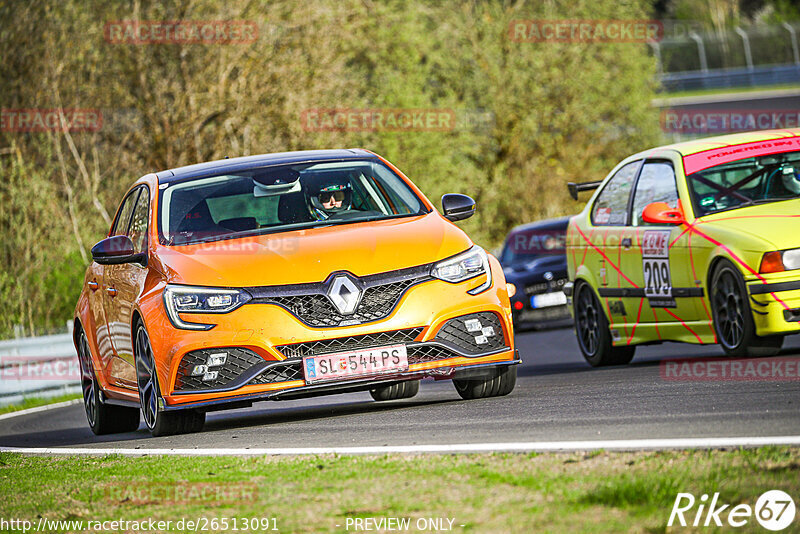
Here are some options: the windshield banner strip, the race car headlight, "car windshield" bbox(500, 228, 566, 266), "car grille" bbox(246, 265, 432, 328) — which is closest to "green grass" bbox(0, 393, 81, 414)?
"car windshield" bbox(500, 228, 566, 266)

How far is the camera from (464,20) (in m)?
41.6

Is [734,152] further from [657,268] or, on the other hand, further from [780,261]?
[780,261]

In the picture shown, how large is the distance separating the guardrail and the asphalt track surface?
5.53 metres

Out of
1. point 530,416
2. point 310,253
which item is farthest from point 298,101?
point 530,416

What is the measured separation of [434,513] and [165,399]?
391cm

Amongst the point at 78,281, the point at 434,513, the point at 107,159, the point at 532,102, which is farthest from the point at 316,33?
the point at 434,513

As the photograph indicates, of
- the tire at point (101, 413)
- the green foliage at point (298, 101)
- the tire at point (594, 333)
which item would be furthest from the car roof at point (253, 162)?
the green foliage at point (298, 101)

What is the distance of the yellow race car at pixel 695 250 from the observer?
9.90m

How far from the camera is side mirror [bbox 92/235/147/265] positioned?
9.22m

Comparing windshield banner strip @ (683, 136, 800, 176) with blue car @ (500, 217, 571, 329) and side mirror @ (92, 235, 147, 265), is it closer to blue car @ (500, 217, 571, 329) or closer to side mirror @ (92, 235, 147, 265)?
side mirror @ (92, 235, 147, 265)

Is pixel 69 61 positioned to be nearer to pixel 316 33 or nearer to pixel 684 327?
pixel 316 33

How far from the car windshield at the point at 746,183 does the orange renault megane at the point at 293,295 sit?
7.67ft

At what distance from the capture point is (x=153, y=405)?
897cm

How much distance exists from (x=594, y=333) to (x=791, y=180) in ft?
8.06
